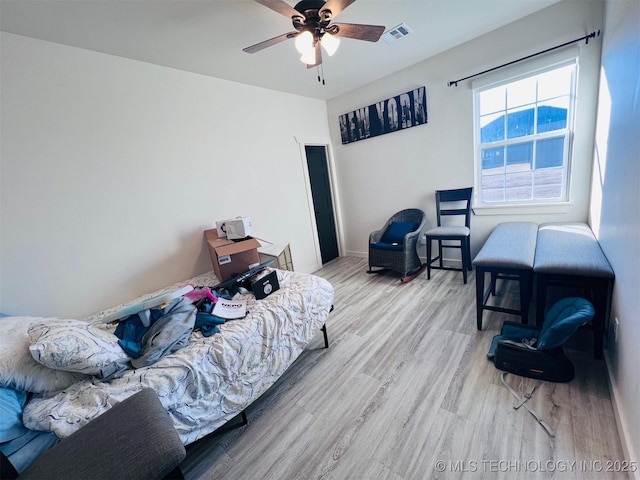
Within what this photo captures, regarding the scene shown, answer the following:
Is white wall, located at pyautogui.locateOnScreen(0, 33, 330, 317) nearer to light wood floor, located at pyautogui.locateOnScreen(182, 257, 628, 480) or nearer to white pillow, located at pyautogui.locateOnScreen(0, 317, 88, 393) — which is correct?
white pillow, located at pyautogui.locateOnScreen(0, 317, 88, 393)

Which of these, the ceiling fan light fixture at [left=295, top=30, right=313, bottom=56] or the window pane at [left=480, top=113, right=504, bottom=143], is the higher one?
the ceiling fan light fixture at [left=295, top=30, right=313, bottom=56]

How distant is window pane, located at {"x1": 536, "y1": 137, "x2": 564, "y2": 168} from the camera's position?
272cm

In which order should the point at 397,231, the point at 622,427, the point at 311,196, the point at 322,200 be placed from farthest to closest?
the point at 322,200
the point at 311,196
the point at 397,231
the point at 622,427

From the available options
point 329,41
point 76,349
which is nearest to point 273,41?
point 329,41

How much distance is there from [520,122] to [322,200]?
2805mm

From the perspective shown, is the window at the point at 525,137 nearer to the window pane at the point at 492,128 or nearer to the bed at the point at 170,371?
the window pane at the point at 492,128

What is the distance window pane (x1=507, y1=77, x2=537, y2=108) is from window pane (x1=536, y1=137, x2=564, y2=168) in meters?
0.49

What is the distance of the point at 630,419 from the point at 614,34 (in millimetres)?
2296

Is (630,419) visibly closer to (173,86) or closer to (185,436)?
(185,436)

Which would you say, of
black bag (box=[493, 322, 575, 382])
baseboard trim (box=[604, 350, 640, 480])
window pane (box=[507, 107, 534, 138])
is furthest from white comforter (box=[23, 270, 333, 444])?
window pane (box=[507, 107, 534, 138])

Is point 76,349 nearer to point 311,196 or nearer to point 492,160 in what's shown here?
point 311,196

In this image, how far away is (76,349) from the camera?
3.73 feet

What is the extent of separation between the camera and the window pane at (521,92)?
2.76 meters

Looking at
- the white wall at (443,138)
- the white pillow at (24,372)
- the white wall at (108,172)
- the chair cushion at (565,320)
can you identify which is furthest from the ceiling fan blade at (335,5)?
the white pillow at (24,372)
